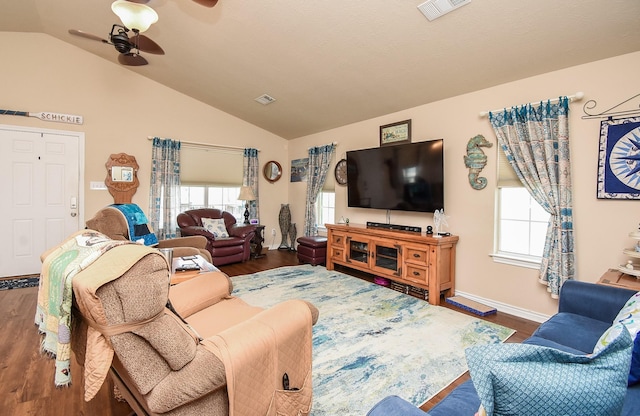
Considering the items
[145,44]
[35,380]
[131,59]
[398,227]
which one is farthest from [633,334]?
[131,59]

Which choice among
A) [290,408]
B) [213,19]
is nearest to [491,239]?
[290,408]

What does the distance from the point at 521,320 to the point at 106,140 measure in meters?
6.36

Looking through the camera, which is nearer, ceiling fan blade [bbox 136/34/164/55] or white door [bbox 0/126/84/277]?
ceiling fan blade [bbox 136/34/164/55]

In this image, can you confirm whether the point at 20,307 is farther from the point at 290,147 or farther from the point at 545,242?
the point at 545,242

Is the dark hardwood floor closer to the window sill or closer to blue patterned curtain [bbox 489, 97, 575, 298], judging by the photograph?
the window sill

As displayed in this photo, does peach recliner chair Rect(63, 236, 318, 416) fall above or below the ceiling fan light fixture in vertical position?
below

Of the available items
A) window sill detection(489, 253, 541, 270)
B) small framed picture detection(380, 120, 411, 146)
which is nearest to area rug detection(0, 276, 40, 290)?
small framed picture detection(380, 120, 411, 146)

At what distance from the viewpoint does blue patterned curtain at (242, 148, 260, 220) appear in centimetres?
636

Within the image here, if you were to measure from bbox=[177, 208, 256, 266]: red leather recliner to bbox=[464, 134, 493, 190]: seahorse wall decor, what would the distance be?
3.77m

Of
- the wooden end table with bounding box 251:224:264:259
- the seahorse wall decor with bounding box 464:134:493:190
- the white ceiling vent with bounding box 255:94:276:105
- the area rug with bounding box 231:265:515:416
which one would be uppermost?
the white ceiling vent with bounding box 255:94:276:105

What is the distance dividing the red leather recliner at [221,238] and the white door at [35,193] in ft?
5.40

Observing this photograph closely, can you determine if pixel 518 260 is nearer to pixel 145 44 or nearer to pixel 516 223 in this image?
pixel 516 223

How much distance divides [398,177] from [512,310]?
2008mm

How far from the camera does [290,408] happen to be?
4.62 feet
